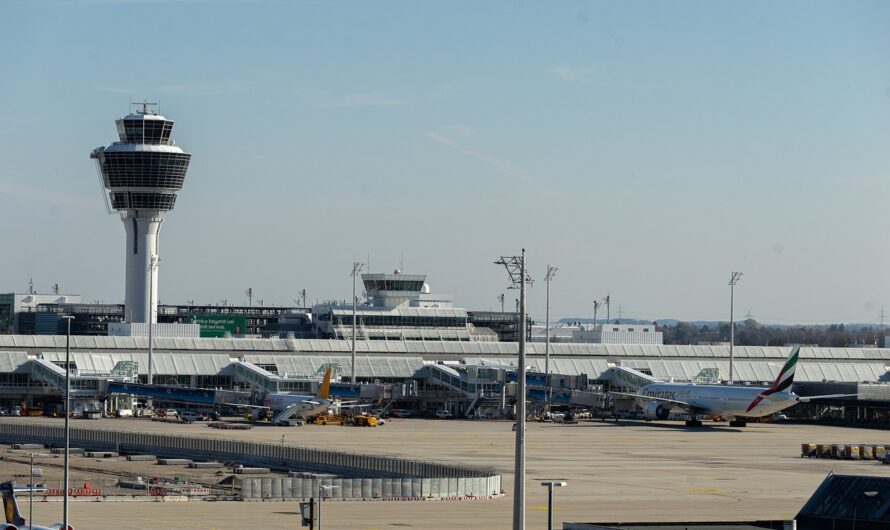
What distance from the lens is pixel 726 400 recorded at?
13200 cm

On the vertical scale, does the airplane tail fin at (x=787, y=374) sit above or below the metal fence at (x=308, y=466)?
above

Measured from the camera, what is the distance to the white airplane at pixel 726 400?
12715cm

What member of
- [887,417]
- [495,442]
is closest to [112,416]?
[495,442]

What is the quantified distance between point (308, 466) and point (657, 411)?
6213 centimetres

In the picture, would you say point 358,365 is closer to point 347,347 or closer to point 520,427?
point 347,347

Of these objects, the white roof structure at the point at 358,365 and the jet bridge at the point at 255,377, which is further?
the white roof structure at the point at 358,365

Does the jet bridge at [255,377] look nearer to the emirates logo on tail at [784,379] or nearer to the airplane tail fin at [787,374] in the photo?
the emirates logo on tail at [784,379]

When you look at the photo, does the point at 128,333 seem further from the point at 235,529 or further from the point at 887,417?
the point at 235,529

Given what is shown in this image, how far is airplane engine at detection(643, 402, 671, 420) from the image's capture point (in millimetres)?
141375

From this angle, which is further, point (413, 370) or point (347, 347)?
point (347, 347)

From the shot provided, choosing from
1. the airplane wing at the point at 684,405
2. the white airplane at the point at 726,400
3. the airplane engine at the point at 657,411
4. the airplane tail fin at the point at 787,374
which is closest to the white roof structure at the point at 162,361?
the airplane engine at the point at 657,411

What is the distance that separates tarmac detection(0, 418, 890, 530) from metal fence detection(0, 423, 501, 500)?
1510mm

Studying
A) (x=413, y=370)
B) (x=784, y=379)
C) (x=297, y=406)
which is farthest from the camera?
(x=413, y=370)

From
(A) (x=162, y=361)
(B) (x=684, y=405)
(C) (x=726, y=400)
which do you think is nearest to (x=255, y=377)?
(A) (x=162, y=361)
